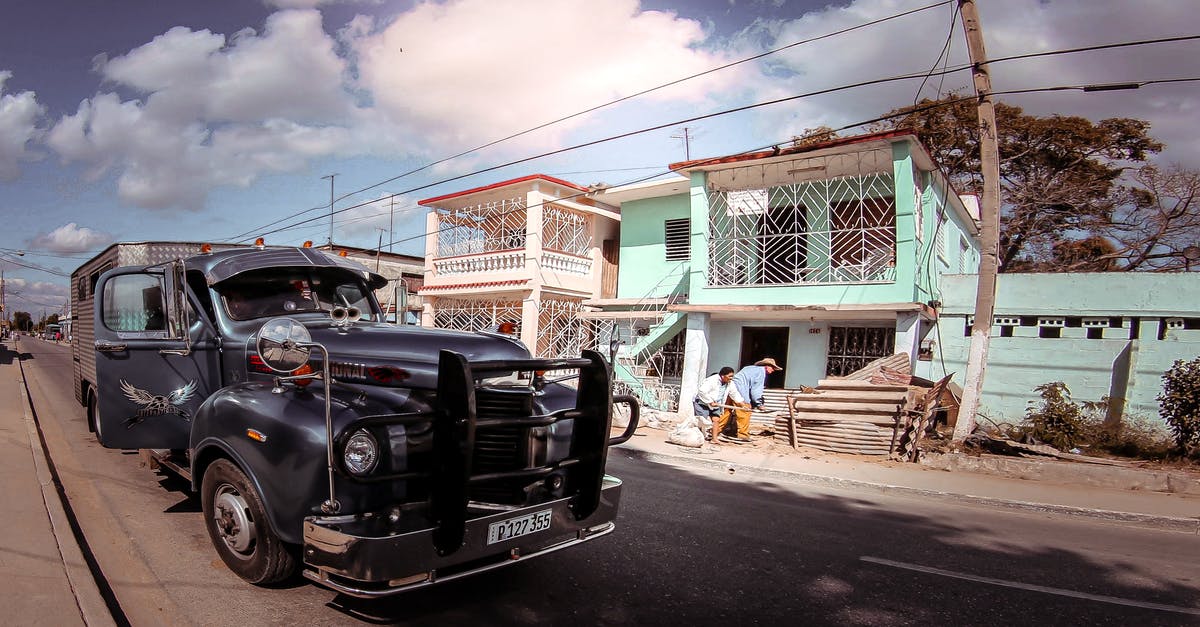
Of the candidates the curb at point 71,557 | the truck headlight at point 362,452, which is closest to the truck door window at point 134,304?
the curb at point 71,557

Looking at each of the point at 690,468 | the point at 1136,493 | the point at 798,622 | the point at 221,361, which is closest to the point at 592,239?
the point at 690,468

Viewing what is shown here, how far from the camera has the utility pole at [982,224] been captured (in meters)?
10.1

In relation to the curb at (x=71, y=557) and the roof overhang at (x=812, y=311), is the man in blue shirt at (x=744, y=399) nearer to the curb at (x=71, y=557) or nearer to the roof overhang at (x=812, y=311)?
the roof overhang at (x=812, y=311)

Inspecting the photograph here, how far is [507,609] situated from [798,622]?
163 cm

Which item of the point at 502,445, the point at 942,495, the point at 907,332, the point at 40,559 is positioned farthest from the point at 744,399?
the point at 40,559

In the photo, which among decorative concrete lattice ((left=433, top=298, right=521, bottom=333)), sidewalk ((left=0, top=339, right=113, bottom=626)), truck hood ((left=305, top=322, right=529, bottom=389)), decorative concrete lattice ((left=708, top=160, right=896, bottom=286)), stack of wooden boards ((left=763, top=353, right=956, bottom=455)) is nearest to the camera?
sidewalk ((left=0, top=339, right=113, bottom=626))

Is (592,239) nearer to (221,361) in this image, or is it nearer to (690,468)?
(690,468)

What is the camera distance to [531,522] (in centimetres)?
336

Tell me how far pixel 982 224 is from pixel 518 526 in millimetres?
9725

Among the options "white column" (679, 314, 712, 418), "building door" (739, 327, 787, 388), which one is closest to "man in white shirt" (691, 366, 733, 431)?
"white column" (679, 314, 712, 418)

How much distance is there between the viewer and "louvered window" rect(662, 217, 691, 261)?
17781mm

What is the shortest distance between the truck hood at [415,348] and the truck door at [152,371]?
1647 mm

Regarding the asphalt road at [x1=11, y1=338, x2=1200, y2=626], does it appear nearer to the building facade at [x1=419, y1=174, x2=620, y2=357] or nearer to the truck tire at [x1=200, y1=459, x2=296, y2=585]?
the truck tire at [x1=200, y1=459, x2=296, y2=585]

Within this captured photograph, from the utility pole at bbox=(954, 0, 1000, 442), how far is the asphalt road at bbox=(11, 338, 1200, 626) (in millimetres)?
3311
